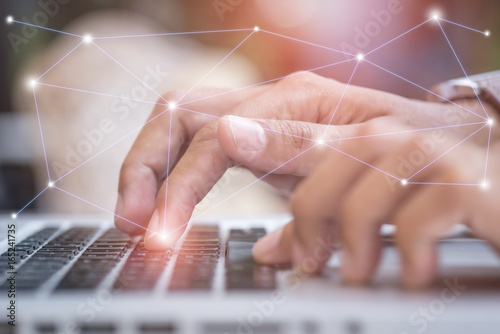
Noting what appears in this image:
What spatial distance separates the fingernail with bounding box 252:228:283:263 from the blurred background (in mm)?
1263

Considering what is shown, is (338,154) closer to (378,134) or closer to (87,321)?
(378,134)

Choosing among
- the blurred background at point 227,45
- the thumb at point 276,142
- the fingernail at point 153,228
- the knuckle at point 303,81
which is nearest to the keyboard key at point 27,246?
the fingernail at point 153,228

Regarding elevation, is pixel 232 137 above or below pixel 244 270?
above

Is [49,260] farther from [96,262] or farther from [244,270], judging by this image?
[244,270]

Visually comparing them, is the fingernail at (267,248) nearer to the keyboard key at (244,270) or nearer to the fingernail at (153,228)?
the keyboard key at (244,270)

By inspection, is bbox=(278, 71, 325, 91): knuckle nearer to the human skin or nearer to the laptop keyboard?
the human skin

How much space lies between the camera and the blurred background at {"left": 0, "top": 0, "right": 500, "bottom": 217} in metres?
1.82

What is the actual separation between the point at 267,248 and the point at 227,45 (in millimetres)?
1677

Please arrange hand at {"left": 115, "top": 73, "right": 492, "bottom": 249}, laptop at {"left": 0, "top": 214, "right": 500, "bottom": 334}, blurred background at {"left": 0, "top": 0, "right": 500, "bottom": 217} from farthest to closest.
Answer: blurred background at {"left": 0, "top": 0, "right": 500, "bottom": 217} < hand at {"left": 115, "top": 73, "right": 492, "bottom": 249} < laptop at {"left": 0, "top": 214, "right": 500, "bottom": 334}

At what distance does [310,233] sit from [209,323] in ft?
0.41

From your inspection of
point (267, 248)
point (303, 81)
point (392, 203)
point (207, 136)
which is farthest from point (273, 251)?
point (303, 81)

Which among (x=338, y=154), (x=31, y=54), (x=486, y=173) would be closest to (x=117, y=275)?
(x=338, y=154)

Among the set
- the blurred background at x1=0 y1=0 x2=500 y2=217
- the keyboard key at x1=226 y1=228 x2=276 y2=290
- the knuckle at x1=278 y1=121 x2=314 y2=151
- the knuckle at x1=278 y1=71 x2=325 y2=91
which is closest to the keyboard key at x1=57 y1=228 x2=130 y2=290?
the keyboard key at x1=226 y1=228 x2=276 y2=290

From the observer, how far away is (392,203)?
1.42ft
